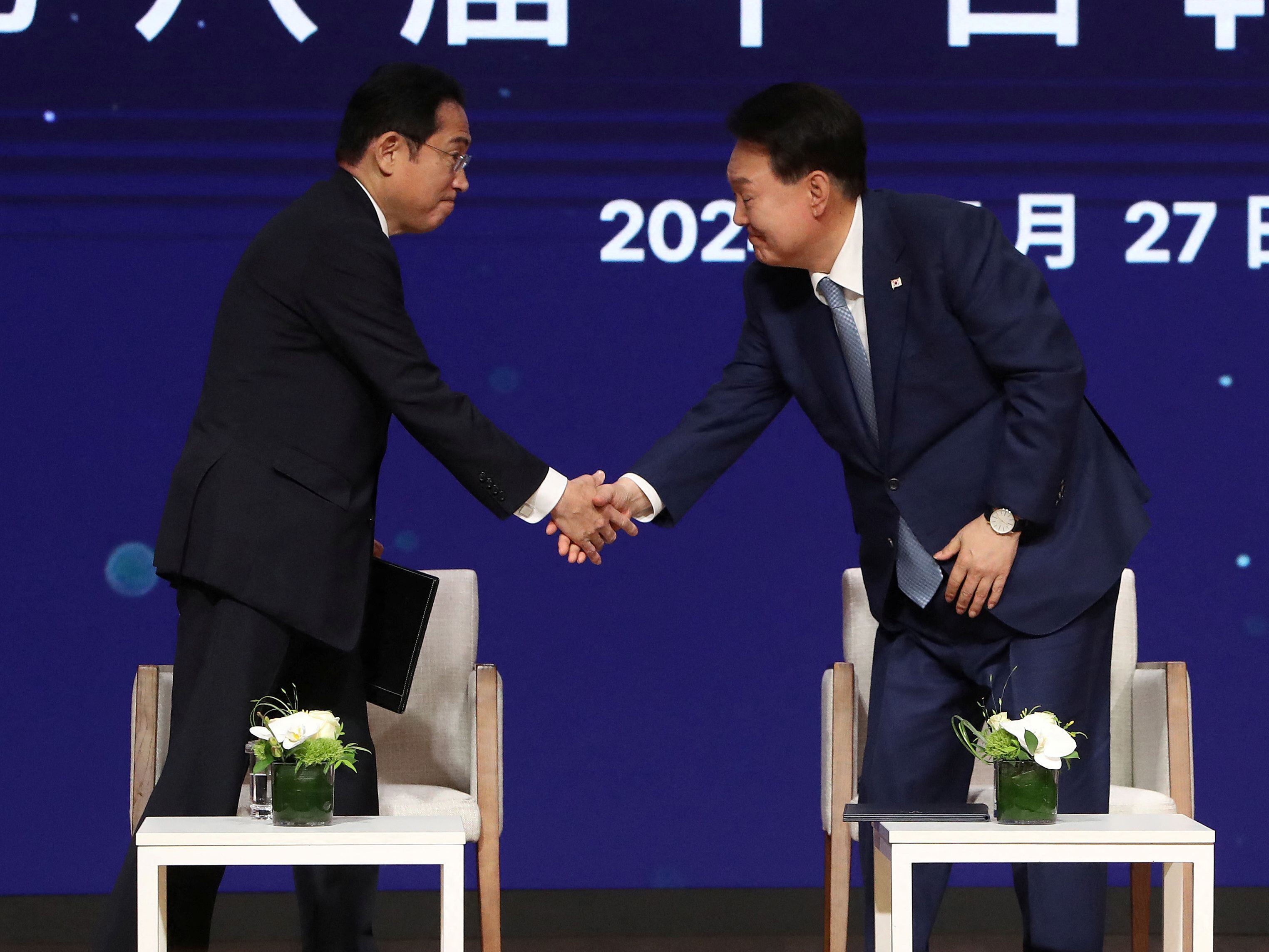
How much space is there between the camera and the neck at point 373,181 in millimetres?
2732

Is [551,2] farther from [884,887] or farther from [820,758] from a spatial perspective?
[884,887]

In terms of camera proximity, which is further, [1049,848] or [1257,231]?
[1257,231]

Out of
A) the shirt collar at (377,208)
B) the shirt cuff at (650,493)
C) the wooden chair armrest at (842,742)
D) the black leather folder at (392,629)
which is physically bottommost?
the wooden chair armrest at (842,742)

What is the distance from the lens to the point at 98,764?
3.78 meters

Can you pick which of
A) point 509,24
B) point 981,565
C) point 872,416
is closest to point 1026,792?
point 981,565

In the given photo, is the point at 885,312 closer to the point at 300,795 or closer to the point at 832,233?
the point at 832,233

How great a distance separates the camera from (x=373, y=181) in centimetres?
274

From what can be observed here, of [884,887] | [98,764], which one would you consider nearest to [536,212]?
[98,764]

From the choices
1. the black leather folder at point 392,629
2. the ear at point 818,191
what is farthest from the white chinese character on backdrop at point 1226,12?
the black leather folder at point 392,629

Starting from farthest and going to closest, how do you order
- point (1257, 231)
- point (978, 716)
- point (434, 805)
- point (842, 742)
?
point (1257, 231)
point (842, 742)
point (434, 805)
point (978, 716)

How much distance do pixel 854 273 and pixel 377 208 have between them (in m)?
0.82

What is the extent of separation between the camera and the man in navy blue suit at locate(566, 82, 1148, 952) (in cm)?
248

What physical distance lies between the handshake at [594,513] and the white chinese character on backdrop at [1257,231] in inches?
71.8

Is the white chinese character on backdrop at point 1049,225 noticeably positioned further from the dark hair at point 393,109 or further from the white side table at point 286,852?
the white side table at point 286,852
